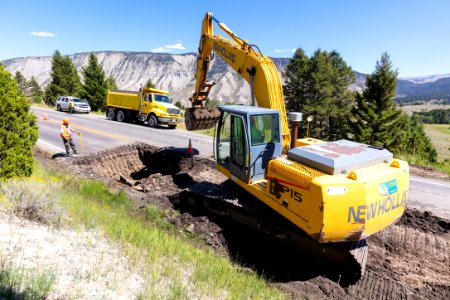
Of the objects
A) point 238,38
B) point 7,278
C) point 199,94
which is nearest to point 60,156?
point 199,94

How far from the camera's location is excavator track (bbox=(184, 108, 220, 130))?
10500mm

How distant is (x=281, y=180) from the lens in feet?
18.1

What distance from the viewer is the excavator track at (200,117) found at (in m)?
10.5

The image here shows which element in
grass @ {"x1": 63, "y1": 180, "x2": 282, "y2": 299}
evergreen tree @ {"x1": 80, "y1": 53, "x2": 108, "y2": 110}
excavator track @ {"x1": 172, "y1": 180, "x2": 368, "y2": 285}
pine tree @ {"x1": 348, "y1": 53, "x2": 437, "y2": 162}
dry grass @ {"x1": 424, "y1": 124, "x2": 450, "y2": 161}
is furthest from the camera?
dry grass @ {"x1": 424, "y1": 124, "x2": 450, "y2": 161}

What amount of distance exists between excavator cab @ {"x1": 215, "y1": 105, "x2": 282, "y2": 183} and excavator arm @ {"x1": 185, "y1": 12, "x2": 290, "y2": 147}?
0.78 m

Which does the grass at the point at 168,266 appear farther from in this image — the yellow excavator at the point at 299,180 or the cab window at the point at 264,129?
the cab window at the point at 264,129

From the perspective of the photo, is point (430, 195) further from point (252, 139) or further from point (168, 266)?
point (168, 266)

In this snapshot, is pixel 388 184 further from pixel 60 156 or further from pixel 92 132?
pixel 92 132

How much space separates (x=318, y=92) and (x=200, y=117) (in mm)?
28646

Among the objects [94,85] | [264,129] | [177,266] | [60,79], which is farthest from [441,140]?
[177,266]

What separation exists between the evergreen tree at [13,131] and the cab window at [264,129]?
4710mm

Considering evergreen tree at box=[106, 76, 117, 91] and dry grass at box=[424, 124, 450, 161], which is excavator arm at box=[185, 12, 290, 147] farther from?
dry grass at box=[424, 124, 450, 161]

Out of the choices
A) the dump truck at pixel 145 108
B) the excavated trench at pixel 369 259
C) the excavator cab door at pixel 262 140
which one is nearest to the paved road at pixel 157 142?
the excavated trench at pixel 369 259

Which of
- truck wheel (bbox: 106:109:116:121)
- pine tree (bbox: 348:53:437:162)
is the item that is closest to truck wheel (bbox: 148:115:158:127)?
truck wheel (bbox: 106:109:116:121)
